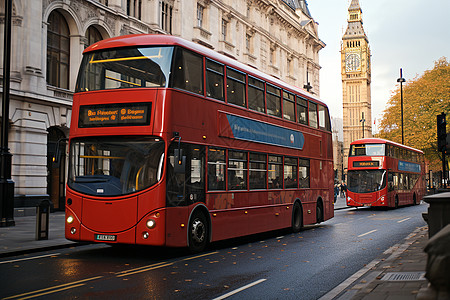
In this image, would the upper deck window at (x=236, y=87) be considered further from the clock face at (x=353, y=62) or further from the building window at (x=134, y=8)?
the clock face at (x=353, y=62)

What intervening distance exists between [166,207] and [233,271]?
196cm

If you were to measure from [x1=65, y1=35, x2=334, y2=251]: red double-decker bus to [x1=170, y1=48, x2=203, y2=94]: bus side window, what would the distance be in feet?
0.07

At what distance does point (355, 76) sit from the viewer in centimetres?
16650

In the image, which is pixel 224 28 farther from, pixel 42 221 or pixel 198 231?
pixel 198 231

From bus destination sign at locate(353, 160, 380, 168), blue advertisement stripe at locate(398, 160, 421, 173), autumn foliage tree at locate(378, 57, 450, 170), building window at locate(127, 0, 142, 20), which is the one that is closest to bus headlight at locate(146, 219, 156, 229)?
building window at locate(127, 0, 142, 20)

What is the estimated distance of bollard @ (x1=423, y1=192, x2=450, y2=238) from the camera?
8.37m

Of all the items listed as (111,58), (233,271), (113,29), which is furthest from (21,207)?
(233,271)

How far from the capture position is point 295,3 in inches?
2354

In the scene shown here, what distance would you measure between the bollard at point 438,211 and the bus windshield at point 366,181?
23051mm

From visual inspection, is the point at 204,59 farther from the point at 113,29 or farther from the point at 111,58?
the point at 113,29

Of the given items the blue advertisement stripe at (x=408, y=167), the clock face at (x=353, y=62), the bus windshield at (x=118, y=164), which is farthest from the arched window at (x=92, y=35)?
the clock face at (x=353, y=62)

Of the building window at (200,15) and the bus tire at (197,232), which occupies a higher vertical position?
the building window at (200,15)

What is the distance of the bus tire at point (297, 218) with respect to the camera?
17.4 m

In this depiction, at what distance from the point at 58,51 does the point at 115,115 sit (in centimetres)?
1709
